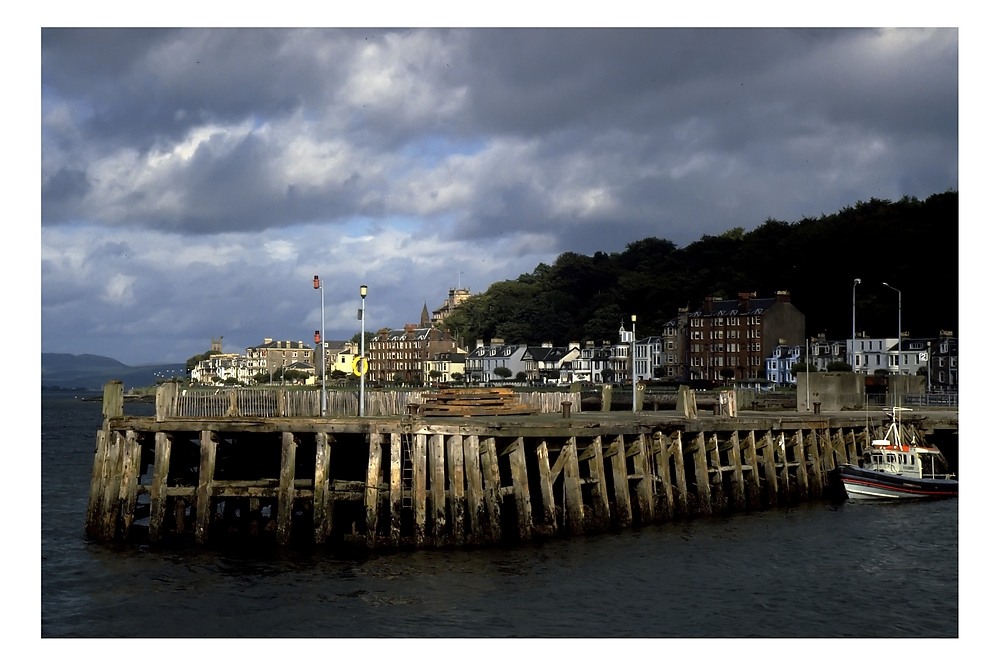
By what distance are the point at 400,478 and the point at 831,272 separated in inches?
5454

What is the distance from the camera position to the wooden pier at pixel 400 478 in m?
30.2

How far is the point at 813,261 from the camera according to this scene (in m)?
161

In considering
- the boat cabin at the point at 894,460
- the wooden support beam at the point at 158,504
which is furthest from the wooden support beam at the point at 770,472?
the wooden support beam at the point at 158,504

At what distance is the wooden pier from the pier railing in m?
0.35

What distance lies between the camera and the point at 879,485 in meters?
42.7

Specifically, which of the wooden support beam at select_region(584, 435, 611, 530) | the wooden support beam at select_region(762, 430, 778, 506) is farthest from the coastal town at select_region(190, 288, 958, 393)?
the wooden support beam at select_region(584, 435, 611, 530)

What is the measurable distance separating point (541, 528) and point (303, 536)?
6812 millimetres

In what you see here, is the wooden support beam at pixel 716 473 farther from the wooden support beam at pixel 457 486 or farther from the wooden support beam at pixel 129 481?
the wooden support beam at pixel 129 481

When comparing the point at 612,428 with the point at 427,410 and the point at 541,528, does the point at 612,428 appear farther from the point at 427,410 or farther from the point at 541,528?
the point at 427,410

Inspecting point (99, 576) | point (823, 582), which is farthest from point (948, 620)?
point (99, 576)

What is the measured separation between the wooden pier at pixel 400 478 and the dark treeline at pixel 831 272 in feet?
321

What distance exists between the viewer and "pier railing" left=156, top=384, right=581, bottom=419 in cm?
3419

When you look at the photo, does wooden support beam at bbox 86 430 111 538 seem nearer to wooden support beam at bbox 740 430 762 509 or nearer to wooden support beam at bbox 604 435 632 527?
wooden support beam at bbox 604 435 632 527

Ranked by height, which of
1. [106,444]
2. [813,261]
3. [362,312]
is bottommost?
[106,444]
